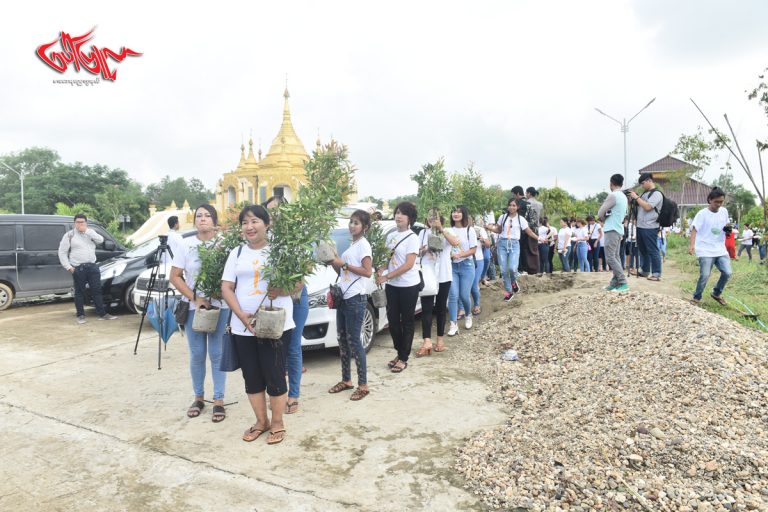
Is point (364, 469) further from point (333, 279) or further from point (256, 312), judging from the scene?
point (333, 279)

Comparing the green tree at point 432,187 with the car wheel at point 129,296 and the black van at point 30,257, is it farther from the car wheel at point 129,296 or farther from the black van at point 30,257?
the black van at point 30,257

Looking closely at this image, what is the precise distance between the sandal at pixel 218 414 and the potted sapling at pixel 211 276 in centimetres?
70

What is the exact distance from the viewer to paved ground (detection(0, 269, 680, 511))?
303 centimetres

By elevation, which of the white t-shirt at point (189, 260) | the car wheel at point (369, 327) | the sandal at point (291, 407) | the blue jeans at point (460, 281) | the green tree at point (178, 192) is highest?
the green tree at point (178, 192)

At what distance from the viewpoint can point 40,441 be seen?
384 cm

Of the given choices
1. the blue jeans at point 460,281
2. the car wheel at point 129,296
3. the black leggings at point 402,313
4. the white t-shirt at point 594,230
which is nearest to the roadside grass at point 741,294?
the white t-shirt at point 594,230

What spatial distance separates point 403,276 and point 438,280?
1.10 metres

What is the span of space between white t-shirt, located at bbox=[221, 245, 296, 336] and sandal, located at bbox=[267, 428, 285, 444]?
0.78 m

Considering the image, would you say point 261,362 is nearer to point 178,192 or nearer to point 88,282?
point 88,282

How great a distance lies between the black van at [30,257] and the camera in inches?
372

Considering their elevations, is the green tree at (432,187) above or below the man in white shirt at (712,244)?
above

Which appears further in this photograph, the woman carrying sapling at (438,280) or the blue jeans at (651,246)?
the blue jeans at (651,246)

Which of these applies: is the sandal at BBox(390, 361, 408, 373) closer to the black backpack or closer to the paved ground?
the paved ground

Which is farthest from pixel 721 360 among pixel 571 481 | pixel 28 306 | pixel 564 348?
pixel 28 306
